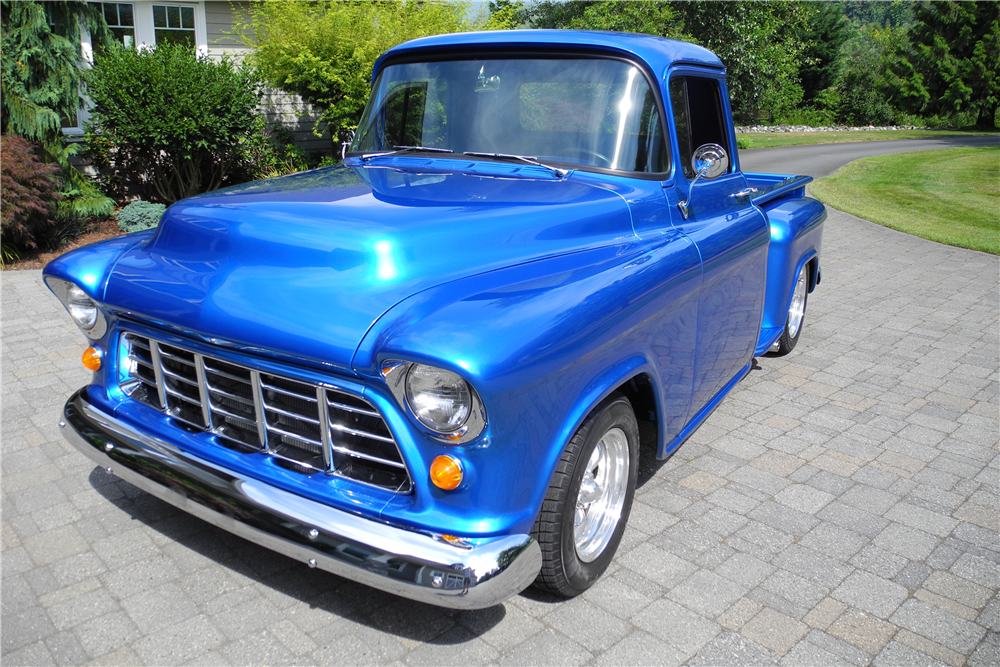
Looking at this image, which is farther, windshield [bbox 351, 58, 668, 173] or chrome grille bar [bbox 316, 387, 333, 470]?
windshield [bbox 351, 58, 668, 173]

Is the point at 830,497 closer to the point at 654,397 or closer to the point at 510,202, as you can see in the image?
the point at 654,397

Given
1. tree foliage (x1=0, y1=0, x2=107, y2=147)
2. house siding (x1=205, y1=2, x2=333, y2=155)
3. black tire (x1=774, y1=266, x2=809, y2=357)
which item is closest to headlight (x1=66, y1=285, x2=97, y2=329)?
black tire (x1=774, y1=266, x2=809, y2=357)

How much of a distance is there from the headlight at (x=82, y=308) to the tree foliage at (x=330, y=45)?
7956mm

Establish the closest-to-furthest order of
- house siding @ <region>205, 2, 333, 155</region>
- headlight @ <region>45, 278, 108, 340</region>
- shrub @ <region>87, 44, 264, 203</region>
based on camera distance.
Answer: headlight @ <region>45, 278, 108, 340</region>
shrub @ <region>87, 44, 264, 203</region>
house siding @ <region>205, 2, 333, 155</region>

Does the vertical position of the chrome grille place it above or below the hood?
below

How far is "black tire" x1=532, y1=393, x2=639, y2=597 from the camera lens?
95.3 inches

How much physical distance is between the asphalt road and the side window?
43.1 feet

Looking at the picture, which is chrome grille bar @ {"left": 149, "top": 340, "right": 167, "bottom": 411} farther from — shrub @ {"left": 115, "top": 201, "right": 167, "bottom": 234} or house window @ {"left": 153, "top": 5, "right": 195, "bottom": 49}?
house window @ {"left": 153, "top": 5, "right": 195, "bottom": 49}

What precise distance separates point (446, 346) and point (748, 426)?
2919 millimetres

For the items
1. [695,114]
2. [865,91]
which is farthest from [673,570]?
[865,91]

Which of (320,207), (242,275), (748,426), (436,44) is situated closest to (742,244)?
(748,426)

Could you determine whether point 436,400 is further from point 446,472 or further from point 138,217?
point 138,217

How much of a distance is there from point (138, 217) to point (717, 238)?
7419 millimetres

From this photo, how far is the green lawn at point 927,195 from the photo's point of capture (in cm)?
1098
